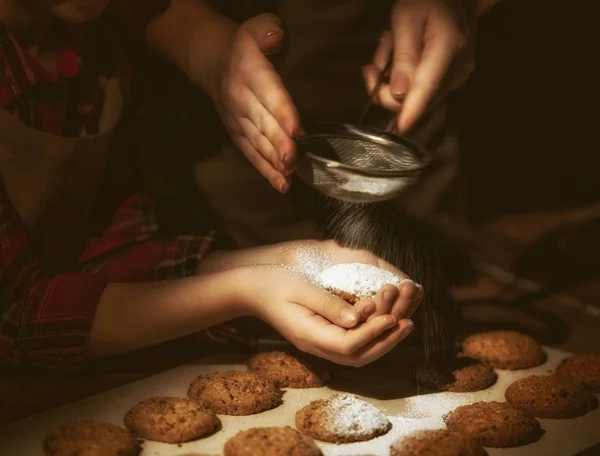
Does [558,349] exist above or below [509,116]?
below

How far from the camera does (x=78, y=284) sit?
1.38 metres

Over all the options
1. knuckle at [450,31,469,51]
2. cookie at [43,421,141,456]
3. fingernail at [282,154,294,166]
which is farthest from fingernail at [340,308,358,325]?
knuckle at [450,31,469,51]

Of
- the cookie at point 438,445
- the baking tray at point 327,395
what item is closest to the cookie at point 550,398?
the baking tray at point 327,395

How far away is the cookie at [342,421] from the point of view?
121 centimetres

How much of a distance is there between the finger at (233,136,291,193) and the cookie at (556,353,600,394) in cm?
53

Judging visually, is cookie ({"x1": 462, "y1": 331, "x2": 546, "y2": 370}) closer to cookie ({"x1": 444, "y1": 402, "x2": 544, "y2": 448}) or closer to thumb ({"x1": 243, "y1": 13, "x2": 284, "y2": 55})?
Answer: cookie ({"x1": 444, "y1": 402, "x2": 544, "y2": 448})

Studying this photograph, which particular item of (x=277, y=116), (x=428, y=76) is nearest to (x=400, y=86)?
(x=428, y=76)

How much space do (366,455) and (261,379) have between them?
0.23 m

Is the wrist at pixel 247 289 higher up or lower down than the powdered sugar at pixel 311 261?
lower down

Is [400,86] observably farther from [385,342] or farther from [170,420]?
[170,420]

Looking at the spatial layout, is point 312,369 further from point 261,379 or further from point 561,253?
point 561,253

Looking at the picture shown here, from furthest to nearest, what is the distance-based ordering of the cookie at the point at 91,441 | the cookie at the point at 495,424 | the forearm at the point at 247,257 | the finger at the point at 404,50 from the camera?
the forearm at the point at 247,257 → the finger at the point at 404,50 → the cookie at the point at 495,424 → the cookie at the point at 91,441

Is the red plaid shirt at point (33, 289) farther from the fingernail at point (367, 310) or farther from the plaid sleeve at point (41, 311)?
the fingernail at point (367, 310)

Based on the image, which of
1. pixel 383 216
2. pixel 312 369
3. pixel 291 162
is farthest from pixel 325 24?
pixel 312 369
